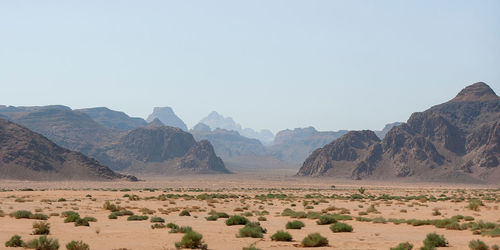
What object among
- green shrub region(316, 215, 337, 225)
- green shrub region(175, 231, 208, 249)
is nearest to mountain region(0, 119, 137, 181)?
green shrub region(316, 215, 337, 225)

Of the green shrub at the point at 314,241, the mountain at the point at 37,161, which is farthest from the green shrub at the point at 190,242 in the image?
the mountain at the point at 37,161

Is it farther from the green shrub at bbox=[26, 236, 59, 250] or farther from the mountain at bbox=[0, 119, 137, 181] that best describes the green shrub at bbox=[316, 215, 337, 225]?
the mountain at bbox=[0, 119, 137, 181]

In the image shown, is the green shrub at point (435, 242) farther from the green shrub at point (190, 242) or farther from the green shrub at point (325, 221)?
the green shrub at point (325, 221)

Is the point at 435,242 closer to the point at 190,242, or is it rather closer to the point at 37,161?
the point at 190,242

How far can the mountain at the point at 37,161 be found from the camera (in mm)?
150875

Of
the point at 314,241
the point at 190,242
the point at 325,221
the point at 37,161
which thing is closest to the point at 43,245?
the point at 190,242

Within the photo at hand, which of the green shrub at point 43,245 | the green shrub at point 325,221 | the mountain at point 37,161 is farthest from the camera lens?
the mountain at point 37,161

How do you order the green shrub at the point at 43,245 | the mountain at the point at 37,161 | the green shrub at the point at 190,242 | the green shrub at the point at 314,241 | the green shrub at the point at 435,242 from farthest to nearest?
the mountain at the point at 37,161 → the green shrub at the point at 314,241 → the green shrub at the point at 435,242 → the green shrub at the point at 190,242 → the green shrub at the point at 43,245

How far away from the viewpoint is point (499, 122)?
610 ft

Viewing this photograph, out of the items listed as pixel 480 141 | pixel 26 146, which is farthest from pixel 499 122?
pixel 26 146

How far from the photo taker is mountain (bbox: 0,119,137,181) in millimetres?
150875

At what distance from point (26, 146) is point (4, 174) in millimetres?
16708

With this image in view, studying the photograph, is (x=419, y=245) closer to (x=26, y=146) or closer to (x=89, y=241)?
(x=89, y=241)

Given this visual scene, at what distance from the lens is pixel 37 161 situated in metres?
157
